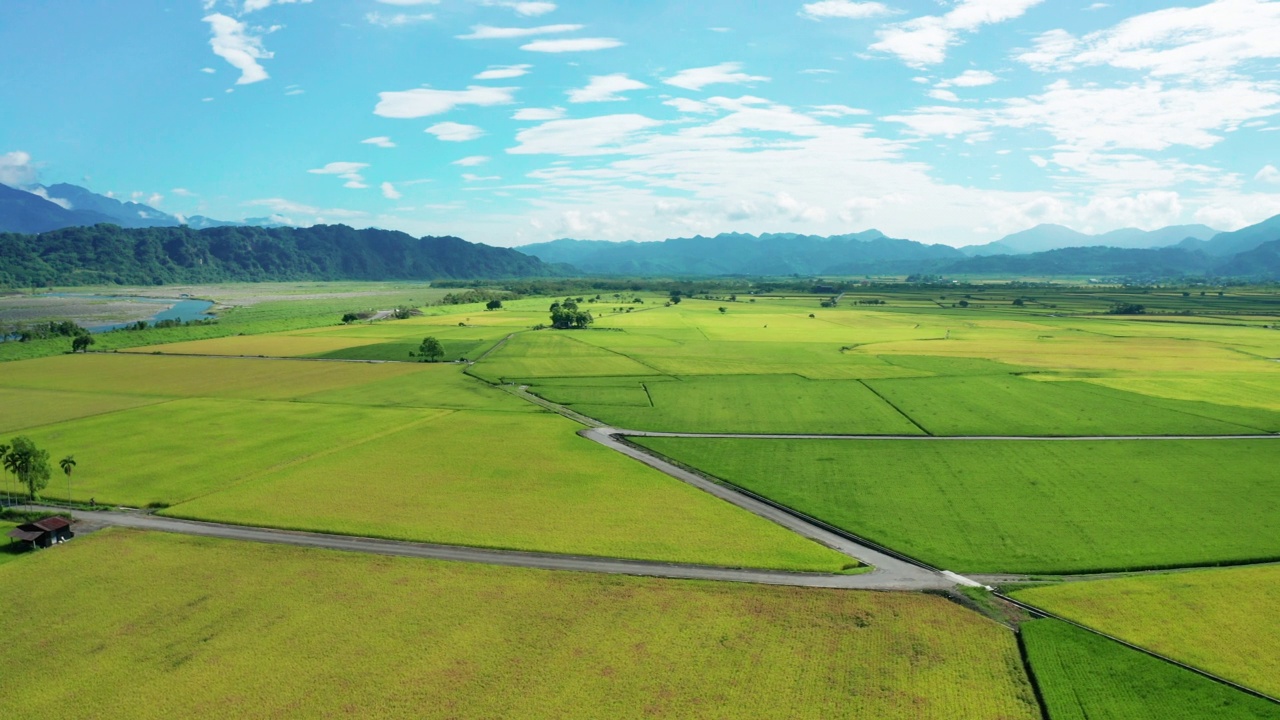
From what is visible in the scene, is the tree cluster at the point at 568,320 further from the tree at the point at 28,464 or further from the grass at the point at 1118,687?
the grass at the point at 1118,687

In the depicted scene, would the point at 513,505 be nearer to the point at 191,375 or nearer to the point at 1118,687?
the point at 1118,687

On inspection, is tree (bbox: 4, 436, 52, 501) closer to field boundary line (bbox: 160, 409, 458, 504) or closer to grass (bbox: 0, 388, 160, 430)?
field boundary line (bbox: 160, 409, 458, 504)

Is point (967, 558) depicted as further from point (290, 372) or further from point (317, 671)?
point (290, 372)

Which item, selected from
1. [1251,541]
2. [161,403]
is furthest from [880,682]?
[161,403]

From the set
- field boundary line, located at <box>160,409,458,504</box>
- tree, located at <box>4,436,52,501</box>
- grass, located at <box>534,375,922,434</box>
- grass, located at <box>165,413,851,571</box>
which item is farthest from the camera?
grass, located at <box>534,375,922,434</box>

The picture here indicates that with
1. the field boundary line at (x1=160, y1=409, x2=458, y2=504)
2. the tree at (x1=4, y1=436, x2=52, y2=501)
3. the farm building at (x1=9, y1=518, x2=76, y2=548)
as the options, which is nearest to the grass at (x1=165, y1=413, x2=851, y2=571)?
the field boundary line at (x1=160, y1=409, x2=458, y2=504)

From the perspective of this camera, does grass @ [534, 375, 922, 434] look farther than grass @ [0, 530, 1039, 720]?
Yes
